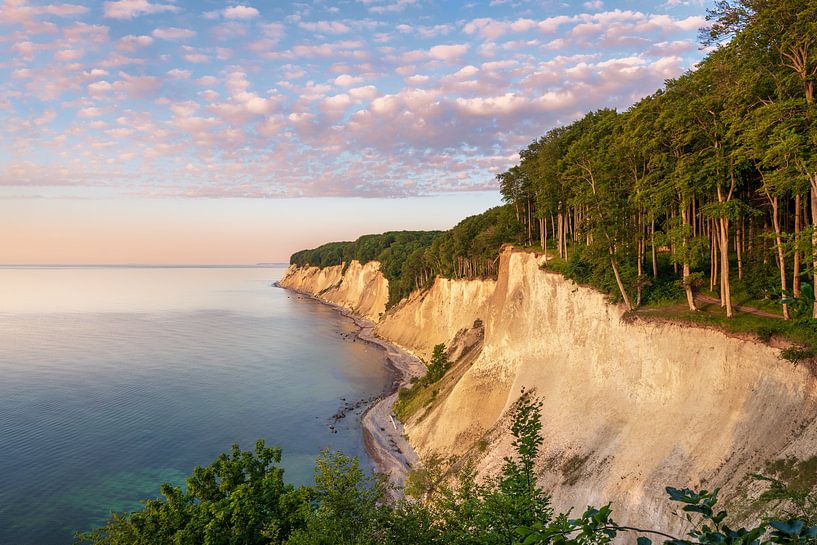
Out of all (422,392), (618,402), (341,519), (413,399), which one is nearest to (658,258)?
(618,402)

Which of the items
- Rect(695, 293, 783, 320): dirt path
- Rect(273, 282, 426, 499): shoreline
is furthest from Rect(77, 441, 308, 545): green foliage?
Rect(695, 293, 783, 320): dirt path

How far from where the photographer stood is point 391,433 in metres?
52.9

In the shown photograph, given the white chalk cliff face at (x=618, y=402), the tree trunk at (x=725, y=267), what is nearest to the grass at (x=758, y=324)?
the tree trunk at (x=725, y=267)

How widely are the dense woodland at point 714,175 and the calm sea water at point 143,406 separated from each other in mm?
34680

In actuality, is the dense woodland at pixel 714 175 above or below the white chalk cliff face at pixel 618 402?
above

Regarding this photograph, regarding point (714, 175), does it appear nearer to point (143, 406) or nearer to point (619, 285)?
point (619, 285)

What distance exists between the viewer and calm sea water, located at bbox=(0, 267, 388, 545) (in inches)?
1580

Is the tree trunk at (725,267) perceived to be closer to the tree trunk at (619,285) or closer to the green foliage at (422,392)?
the tree trunk at (619,285)

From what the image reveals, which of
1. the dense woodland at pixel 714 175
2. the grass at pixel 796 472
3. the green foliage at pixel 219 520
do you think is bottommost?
the green foliage at pixel 219 520

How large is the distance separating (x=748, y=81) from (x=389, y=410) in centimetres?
5065

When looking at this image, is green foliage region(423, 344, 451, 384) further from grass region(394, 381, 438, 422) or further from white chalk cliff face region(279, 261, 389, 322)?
white chalk cliff face region(279, 261, 389, 322)

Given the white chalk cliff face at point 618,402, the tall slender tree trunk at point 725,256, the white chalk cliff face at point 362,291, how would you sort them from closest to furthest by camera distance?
1. the white chalk cliff face at point 618,402
2. the tall slender tree trunk at point 725,256
3. the white chalk cliff face at point 362,291

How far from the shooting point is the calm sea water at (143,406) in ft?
132

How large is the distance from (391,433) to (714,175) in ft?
134
